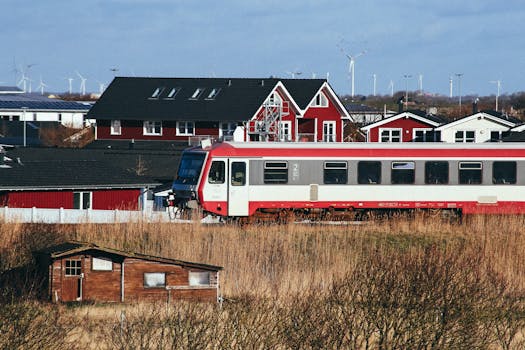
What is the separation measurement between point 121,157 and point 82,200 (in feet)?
48.9

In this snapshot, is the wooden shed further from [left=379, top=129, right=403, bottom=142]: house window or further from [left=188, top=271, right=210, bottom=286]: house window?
[left=379, top=129, right=403, bottom=142]: house window

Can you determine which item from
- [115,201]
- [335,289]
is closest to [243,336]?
[335,289]

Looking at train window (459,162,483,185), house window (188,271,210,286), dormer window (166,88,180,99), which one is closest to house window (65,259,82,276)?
house window (188,271,210,286)

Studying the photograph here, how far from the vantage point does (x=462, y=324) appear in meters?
26.5

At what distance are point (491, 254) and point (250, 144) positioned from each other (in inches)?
348

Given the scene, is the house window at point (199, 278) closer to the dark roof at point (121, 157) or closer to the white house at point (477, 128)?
the dark roof at point (121, 157)

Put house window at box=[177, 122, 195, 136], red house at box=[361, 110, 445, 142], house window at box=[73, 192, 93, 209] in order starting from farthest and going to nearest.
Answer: house window at box=[177, 122, 195, 136] → red house at box=[361, 110, 445, 142] → house window at box=[73, 192, 93, 209]

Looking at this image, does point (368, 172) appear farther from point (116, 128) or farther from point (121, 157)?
point (116, 128)

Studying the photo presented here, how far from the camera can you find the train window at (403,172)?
41.8m

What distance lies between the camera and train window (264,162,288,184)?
134 feet

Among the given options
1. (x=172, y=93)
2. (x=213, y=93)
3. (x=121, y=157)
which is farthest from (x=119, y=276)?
(x=172, y=93)

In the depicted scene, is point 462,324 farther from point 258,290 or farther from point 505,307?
point 258,290

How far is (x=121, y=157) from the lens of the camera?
210 ft

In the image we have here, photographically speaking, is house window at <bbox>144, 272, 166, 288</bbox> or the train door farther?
the train door
